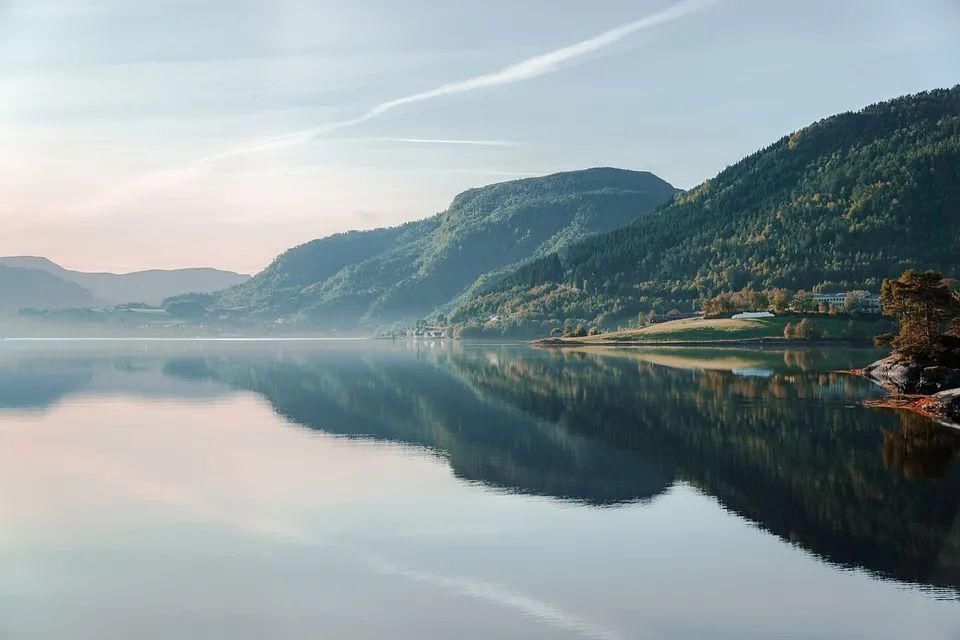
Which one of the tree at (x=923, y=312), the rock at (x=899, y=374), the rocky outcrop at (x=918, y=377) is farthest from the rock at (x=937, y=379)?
the tree at (x=923, y=312)

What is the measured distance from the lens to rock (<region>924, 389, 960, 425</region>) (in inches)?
2628

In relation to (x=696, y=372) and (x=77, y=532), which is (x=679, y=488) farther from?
(x=696, y=372)

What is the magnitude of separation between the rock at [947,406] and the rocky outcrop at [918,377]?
1016cm

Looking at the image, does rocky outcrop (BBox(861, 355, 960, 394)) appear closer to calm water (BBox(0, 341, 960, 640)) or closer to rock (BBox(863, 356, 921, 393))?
rock (BBox(863, 356, 921, 393))

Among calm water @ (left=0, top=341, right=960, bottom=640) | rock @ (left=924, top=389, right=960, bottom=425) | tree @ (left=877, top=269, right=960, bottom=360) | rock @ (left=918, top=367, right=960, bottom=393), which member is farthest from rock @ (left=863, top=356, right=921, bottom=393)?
calm water @ (left=0, top=341, right=960, bottom=640)

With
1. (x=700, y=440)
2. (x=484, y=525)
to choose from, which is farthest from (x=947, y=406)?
(x=484, y=525)

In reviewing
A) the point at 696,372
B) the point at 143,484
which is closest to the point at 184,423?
the point at 143,484

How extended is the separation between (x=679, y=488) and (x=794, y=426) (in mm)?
23224

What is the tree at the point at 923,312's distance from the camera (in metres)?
89.9

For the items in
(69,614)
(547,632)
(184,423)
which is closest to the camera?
(547,632)

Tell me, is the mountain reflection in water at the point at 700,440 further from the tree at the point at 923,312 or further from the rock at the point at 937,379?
the rock at the point at 937,379

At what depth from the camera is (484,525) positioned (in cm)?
3612

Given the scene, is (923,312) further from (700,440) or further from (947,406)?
(700,440)

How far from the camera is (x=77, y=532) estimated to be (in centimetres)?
3538
